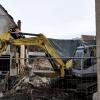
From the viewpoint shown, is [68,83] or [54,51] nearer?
[68,83]

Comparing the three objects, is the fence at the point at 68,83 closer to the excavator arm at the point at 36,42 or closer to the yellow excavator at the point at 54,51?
the yellow excavator at the point at 54,51

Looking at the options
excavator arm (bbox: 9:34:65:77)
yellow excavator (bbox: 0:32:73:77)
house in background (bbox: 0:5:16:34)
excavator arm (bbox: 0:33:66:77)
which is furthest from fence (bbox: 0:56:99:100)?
house in background (bbox: 0:5:16:34)

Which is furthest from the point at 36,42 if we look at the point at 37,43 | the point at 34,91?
the point at 34,91

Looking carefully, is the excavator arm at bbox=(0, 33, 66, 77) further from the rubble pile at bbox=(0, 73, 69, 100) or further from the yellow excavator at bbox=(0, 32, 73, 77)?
the rubble pile at bbox=(0, 73, 69, 100)

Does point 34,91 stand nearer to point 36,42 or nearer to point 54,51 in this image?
point 54,51

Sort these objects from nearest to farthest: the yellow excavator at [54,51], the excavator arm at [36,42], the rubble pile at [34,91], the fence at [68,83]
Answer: the fence at [68,83] → the rubble pile at [34,91] → the yellow excavator at [54,51] → the excavator arm at [36,42]

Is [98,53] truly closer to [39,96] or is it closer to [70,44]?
[39,96]

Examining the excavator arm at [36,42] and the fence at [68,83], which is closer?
the fence at [68,83]

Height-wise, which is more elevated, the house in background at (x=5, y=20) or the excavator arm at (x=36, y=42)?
the house in background at (x=5, y=20)

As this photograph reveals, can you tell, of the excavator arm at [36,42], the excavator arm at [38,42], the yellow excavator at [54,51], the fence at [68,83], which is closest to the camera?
the fence at [68,83]

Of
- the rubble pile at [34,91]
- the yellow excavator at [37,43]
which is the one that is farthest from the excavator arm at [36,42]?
the rubble pile at [34,91]

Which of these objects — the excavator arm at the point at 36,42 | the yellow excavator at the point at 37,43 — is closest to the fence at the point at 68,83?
the yellow excavator at the point at 37,43

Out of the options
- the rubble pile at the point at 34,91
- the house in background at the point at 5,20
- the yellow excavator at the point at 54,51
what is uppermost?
the house in background at the point at 5,20

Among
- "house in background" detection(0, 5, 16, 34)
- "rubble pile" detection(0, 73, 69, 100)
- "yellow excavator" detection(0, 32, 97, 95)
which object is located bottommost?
"rubble pile" detection(0, 73, 69, 100)
